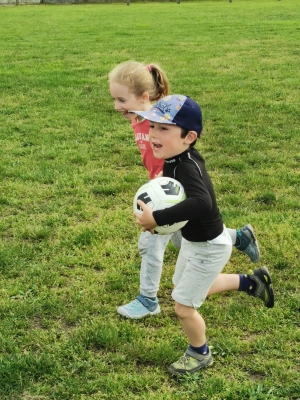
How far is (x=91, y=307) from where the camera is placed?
12.6 ft

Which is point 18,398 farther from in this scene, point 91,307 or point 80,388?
point 91,307

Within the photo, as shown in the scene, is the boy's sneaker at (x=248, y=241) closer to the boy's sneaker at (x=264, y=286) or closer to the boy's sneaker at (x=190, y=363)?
the boy's sneaker at (x=264, y=286)

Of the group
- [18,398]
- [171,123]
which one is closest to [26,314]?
[18,398]

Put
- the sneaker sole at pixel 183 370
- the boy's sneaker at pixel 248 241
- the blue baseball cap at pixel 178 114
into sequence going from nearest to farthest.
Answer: the blue baseball cap at pixel 178 114, the sneaker sole at pixel 183 370, the boy's sneaker at pixel 248 241

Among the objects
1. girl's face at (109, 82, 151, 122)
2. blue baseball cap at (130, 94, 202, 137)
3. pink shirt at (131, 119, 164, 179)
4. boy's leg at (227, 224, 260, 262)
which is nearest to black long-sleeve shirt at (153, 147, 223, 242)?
blue baseball cap at (130, 94, 202, 137)

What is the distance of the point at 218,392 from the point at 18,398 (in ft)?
3.75

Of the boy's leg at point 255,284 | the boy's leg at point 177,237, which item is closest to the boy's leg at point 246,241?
the boy's leg at point 255,284

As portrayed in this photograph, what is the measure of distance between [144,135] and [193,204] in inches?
39.5

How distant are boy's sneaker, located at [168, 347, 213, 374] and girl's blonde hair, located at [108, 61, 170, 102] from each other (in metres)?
1.75

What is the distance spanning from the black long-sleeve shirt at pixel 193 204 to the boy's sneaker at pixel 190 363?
74cm

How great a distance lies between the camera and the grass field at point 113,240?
3.19 metres

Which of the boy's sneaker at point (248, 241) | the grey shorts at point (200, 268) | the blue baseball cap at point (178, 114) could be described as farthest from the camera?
the boy's sneaker at point (248, 241)

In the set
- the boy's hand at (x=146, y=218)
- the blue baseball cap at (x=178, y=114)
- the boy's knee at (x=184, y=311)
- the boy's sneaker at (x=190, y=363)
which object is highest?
the blue baseball cap at (x=178, y=114)

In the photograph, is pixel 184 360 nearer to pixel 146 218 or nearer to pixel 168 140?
pixel 146 218
